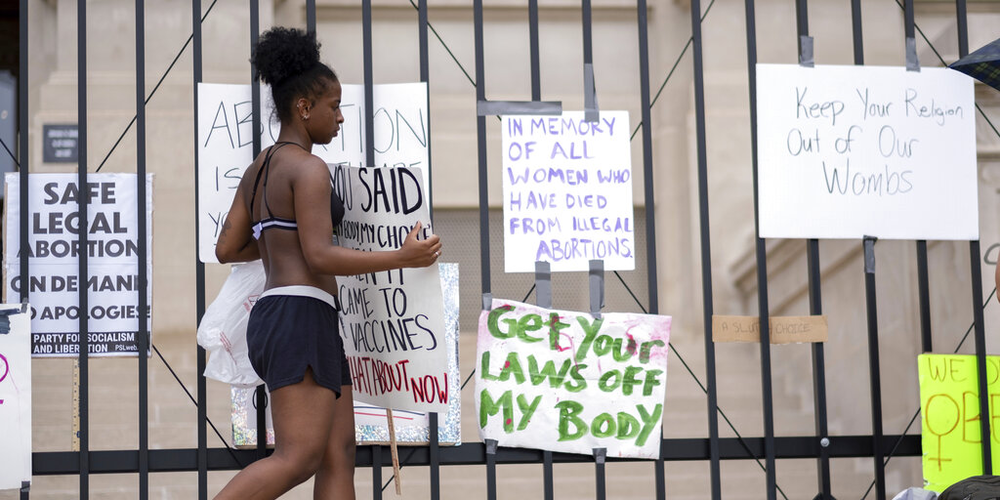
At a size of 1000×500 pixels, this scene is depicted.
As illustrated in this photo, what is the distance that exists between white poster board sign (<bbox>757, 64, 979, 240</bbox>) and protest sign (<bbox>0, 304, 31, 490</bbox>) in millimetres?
2286

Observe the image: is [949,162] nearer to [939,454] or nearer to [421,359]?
[939,454]

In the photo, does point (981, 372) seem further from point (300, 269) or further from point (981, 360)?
point (300, 269)

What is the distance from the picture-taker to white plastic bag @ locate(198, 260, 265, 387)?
131 inches

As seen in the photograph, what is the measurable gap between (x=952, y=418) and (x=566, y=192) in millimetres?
1459

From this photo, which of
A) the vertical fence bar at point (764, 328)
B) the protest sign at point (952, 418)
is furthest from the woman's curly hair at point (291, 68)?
the protest sign at point (952, 418)

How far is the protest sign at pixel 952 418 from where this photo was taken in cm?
362

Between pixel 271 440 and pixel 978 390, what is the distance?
2.27m

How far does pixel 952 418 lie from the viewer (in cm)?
365

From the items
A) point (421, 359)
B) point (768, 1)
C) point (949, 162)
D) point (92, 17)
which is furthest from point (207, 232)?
point (768, 1)

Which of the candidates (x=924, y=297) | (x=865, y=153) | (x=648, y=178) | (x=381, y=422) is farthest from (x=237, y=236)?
(x=924, y=297)

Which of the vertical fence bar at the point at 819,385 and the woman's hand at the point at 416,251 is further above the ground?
the woman's hand at the point at 416,251

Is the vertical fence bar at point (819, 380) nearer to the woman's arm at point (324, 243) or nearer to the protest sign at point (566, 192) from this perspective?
the protest sign at point (566, 192)

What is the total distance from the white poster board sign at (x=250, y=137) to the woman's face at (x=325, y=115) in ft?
1.32

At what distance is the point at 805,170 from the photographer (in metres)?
3.62
